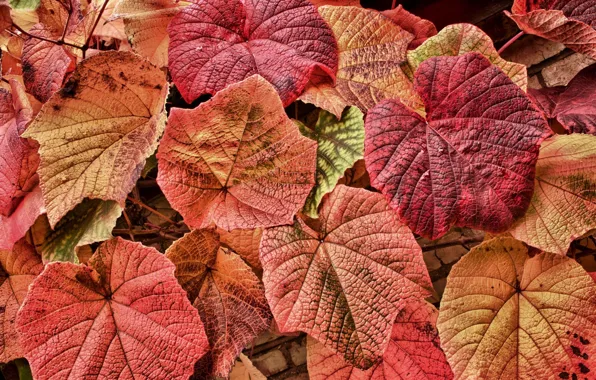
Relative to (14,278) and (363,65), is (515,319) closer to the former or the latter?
(363,65)

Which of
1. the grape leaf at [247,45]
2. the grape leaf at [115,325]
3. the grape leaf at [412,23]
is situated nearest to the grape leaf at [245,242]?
the grape leaf at [115,325]

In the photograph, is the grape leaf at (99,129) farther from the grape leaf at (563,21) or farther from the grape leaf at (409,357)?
the grape leaf at (563,21)

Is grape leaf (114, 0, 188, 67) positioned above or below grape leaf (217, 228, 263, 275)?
above

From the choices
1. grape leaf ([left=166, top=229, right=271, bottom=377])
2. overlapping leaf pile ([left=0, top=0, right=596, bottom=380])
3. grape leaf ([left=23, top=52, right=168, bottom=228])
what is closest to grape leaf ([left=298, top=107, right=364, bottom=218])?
overlapping leaf pile ([left=0, top=0, right=596, bottom=380])

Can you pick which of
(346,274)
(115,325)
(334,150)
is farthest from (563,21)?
(115,325)

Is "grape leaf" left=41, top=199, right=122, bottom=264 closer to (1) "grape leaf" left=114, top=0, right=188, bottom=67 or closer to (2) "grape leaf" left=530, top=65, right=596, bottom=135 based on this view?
(1) "grape leaf" left=114, top=0, right=188, bottom=67

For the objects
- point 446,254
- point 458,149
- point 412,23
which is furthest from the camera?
point 446,254
